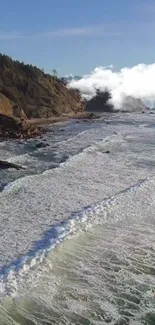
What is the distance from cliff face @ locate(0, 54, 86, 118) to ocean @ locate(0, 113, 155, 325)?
216 ft

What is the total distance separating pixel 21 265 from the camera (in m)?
16.0

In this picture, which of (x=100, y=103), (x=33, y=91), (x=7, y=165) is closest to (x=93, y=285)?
(x=7, y=165)

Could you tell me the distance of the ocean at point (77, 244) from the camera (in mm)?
13328

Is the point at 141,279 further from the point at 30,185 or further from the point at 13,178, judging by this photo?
the point at 13,178

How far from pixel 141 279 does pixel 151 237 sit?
4.21 meters

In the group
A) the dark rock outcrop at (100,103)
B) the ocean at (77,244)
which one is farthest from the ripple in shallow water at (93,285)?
the dark rock outcrop at (100,103)

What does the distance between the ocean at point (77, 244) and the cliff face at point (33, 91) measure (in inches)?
2592

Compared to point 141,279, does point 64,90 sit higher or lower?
higher

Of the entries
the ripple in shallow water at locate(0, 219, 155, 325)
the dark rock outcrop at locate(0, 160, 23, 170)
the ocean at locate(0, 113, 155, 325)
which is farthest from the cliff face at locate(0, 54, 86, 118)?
the ripple in shallow water at locate(0, 219, 155, 325)

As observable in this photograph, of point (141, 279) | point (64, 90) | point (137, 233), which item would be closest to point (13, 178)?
point (137, 233)

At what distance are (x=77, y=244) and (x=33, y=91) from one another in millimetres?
94670

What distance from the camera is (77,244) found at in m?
18.4

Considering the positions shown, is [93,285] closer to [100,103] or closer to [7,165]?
[7,165]

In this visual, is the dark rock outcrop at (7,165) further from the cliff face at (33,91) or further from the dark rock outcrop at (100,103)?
the dark rock outcrop at (100,103)
